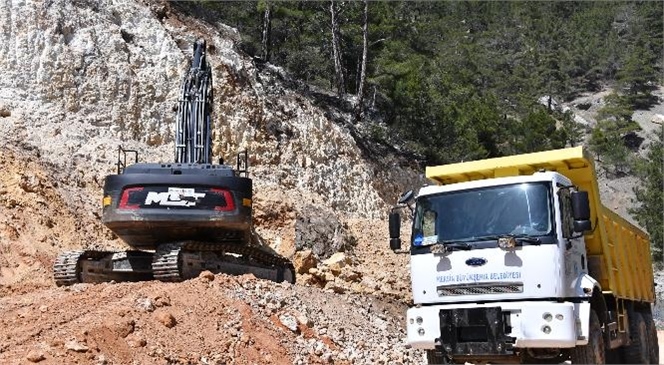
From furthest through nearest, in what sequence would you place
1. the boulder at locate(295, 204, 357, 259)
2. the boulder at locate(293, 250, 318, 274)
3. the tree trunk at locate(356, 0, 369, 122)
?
the tree trunk at locate(356, 0, 369, 122)
the boulder at locate(295, 204, 357, 259)
the boulder at locate(293, 250, 318, 274)

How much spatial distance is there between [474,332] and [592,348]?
136 cm

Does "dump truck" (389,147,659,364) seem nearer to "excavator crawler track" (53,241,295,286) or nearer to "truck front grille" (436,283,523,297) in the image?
"truck front grille" (436,283,523,297)

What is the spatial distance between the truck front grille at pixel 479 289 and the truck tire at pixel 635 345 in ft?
11.3

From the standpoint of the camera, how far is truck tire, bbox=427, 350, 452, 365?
29.2 feet

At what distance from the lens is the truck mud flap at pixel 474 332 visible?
8297 millimetres

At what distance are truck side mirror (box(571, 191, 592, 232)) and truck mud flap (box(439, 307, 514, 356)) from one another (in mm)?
1276

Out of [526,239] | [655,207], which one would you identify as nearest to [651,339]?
[526,239]

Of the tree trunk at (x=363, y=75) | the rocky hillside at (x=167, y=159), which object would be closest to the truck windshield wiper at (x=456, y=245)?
the rocky hillside at (x=167, y=159)

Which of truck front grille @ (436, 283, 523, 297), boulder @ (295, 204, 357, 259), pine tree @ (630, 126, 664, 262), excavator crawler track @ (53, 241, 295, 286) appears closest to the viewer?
truck front grille @ (436, 283, 523, 297)

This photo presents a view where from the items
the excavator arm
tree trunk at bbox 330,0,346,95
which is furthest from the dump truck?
tree trunk at bbox 330,0,346,95

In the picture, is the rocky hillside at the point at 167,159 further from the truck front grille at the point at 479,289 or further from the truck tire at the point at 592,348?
the truck tire at the point at 592,348

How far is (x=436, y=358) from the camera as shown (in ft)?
29.8

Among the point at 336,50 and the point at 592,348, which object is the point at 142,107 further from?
the point at 592,348

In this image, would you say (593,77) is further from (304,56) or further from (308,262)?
(308,262)
